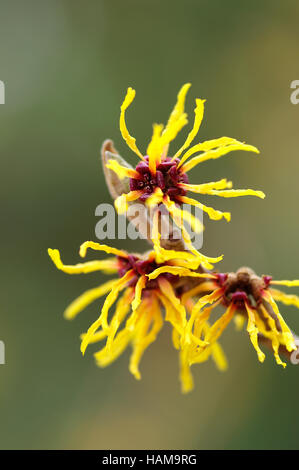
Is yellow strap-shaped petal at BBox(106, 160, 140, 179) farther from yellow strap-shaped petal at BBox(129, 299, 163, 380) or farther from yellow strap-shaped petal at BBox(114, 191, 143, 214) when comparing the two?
yellow strap-shaped petal at BBox(129, 299, 163, 380)

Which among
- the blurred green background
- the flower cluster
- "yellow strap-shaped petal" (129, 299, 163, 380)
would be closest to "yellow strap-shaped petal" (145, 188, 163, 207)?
the flower cluster

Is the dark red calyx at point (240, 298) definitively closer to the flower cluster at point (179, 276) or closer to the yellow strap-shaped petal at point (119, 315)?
the flower cluster at point (179, 276)

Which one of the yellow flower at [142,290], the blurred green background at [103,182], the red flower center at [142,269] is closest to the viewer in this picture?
the yellow flower at [142,290]

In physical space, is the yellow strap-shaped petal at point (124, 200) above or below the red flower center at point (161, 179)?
below

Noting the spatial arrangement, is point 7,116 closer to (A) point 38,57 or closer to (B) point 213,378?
(A) point 38,57

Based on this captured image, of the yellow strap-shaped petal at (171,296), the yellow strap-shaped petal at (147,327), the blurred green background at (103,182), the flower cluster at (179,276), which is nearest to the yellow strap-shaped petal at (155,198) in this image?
the flower cluster at (179,276)

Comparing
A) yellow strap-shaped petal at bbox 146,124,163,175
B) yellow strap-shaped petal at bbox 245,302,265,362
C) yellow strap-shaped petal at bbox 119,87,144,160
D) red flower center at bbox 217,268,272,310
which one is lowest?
yellow strap-shaped petal at bbox 245,302,265,362

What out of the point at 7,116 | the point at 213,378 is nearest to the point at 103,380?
the point at 213,378

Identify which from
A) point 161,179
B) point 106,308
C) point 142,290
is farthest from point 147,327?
point 161,179
